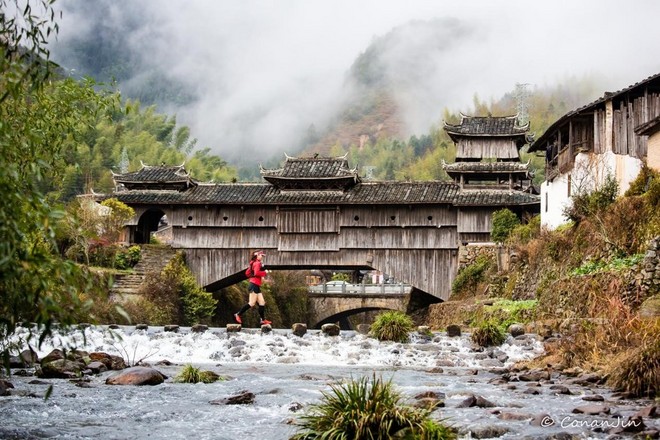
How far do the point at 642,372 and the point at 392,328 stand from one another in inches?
411

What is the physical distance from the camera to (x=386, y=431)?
7855 mm

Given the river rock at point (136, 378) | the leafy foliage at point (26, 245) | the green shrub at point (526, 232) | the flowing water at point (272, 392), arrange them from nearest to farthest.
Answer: the leafy foliage at point (26, 245)
the flowing water at point (272, 392)
the river rock at point (136, 378)
the green shrub at point (526, 232)

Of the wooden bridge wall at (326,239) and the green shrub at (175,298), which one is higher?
the wooden bridge wall at (326,239)

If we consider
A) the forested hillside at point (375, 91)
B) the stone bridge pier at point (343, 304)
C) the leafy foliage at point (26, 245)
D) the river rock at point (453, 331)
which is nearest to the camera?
the leafy foliage at point (26, 245)

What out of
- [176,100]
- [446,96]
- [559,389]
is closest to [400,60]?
[446,96]

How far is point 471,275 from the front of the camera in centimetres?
3469

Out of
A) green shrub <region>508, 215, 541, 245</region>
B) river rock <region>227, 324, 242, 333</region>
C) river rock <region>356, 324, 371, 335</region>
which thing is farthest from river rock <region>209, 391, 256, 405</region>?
green shrub <region>508, 215, 541, 245</region>

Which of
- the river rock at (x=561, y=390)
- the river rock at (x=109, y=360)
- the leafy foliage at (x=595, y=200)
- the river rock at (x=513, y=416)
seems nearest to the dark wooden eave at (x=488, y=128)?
the leafy foliage at (x=595, y=200)

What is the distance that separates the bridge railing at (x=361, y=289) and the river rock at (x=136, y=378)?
3123 cm

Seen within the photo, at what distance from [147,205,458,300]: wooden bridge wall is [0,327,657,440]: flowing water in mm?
15175

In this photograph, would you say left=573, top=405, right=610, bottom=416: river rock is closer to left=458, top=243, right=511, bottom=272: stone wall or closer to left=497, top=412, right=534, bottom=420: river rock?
left=497, top=412, right=534, bottom=420: river rock

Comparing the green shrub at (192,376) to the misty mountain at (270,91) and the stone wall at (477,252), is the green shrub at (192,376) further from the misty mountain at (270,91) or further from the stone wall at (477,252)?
the misty mountain at (270,91)

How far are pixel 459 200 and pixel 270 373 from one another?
21.1m

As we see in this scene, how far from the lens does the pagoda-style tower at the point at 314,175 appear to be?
1465 inches
